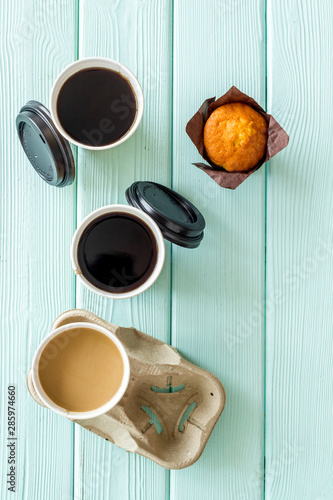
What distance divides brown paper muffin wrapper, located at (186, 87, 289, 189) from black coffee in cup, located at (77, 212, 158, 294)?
151 mm

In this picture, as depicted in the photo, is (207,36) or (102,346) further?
Result: (207,36)

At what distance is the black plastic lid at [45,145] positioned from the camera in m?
0.79

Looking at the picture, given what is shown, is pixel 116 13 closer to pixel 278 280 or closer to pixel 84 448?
pixel 278 280

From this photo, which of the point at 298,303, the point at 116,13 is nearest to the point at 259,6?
the point at 116,13

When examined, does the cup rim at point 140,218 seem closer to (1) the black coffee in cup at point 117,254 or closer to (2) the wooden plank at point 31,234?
(1) the black coffee in cup at point 117,254

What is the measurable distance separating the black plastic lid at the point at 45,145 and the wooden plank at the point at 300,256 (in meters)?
0.34

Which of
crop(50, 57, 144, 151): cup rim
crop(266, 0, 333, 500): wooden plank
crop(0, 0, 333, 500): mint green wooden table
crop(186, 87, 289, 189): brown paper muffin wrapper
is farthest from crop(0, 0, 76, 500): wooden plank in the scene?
crop(266, 0, 333, 500): wooden plank

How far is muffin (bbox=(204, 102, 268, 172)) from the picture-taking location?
793 mm

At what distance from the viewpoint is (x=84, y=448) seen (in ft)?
2.91

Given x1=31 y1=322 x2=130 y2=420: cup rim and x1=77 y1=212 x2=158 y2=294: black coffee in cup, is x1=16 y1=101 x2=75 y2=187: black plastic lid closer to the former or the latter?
x1=77 y1=212 x2=158 y2=294: black coffee in cup

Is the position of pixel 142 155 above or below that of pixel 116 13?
below

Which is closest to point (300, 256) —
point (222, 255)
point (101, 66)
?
point (222, 255)

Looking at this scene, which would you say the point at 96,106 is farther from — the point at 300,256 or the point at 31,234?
the point at 300,256

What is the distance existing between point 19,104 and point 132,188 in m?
0.26
